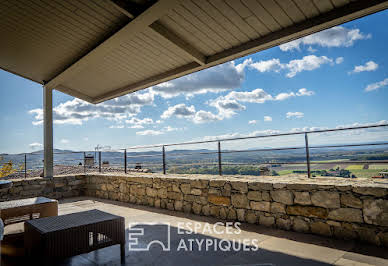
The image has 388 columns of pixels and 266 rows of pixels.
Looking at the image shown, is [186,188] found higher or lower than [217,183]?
lower

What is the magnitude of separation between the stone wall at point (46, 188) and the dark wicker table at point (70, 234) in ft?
13.9

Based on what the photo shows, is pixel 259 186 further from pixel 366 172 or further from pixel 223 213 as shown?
pixel 366 172

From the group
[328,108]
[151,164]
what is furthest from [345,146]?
[328,108]

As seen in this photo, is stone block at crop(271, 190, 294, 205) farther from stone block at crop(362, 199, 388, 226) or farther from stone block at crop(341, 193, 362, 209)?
stone block at crop(362, 199, 388, 226)

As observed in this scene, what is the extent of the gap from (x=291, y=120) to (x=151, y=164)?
35.9 m

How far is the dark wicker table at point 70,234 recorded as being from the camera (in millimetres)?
2098

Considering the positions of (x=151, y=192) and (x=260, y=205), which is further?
(x=151, y=192)

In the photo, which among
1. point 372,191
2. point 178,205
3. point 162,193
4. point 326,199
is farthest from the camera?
point 162,193

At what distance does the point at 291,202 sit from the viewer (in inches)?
129

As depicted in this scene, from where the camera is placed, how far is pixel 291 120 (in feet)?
125

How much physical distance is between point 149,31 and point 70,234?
289 centimetres

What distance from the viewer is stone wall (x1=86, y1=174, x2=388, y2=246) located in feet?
8.98

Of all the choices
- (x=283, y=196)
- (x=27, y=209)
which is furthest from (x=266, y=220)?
(x=27, y=209)

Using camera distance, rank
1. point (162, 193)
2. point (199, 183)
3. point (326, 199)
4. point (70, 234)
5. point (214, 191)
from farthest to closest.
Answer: point (162, 193) < point (199, 183) < point (214, 191) < point (326, 199) < point (70, 234)
